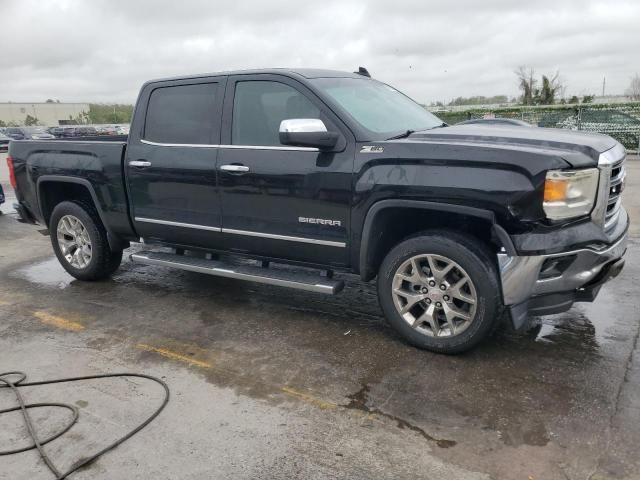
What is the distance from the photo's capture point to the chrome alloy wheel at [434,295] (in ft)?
11.8

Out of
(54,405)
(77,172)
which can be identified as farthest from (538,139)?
(77,172)

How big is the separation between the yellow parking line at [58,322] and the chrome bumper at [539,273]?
3.39m

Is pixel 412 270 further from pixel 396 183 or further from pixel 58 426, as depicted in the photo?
pixel 58 426

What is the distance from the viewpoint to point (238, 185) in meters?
4.34

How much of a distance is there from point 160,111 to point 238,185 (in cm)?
125

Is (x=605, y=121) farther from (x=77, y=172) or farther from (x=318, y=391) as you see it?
(x=318, y=391)

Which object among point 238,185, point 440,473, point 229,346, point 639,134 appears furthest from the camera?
point 639,134

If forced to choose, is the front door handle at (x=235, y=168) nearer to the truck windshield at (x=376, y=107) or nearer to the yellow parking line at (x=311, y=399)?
the truck windshield at (x=376, y=107)

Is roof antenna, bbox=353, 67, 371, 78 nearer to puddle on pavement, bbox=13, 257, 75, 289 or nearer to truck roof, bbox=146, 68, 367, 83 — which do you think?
truck roof, bbox=146, 68, 367, 83

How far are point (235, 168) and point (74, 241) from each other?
2.44m

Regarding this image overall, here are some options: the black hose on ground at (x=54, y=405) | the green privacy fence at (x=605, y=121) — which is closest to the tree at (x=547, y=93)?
the green privacy fence at (x=605, y=121)

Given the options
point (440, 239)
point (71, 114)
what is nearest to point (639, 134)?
point (440, 239)

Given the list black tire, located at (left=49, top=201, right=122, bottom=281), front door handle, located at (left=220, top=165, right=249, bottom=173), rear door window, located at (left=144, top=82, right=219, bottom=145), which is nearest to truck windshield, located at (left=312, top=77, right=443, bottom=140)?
front door handle, located at (left=220, top=165, right=249, bottom=173)

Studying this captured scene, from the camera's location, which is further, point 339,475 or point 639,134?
point 639,134
